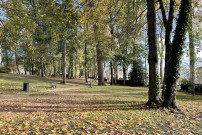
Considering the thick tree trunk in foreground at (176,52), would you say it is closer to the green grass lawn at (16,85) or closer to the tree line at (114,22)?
the tree line at (114,22)

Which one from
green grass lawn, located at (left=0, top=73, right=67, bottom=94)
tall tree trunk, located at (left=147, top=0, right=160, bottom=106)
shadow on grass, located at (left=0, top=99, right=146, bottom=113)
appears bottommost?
shadow on grass, located at (left=0, top=99, right=146, bottom=113)

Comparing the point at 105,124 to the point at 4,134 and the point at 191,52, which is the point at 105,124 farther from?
the point at 191,52


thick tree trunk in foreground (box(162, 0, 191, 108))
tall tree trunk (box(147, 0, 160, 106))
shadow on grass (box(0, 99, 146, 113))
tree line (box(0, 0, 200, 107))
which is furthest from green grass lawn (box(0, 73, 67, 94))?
thick tree trunk in foreground (box(162, 0, 191, 108))

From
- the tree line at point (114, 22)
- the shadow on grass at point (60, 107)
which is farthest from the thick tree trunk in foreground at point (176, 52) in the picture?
the shadow on grass at point (60, 107)

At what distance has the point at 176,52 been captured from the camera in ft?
21.8

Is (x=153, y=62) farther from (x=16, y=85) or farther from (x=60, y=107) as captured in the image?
(x=16, y=85)

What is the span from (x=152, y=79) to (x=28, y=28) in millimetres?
8795

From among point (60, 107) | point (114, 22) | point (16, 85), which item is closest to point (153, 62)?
point (114, 22)

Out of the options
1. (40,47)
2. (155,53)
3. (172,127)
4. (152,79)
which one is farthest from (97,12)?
(40,47)

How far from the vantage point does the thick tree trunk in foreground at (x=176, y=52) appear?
6.48 metres

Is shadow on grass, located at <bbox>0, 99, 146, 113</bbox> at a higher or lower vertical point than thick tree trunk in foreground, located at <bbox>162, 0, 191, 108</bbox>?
lower

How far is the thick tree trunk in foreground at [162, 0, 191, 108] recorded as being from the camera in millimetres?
6480

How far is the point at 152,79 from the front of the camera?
23.7 ft

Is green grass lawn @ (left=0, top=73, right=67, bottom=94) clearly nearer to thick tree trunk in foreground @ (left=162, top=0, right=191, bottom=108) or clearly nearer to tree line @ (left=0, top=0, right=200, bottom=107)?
tree line @ (left=0, top=0, right=200, bottom=107)
